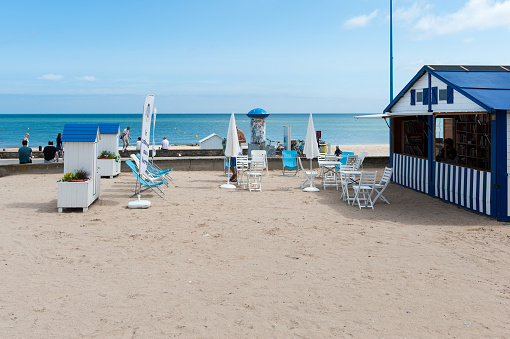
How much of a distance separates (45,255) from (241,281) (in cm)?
261

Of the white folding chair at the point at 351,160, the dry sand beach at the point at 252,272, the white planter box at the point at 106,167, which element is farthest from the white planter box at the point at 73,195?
the white folding chair at the point at 351,160

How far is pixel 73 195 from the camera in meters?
8.84

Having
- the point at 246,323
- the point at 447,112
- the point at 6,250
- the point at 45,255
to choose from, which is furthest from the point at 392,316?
the point at 447,112

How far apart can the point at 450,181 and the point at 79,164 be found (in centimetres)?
717

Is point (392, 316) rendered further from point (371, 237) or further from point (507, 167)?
point (507, 167)

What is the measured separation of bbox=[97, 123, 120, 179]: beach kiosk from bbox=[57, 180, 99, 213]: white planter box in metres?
4.99

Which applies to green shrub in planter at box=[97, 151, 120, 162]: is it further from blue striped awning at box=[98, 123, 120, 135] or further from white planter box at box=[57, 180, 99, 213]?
white planter box at box=[57, 180, 99, 213]

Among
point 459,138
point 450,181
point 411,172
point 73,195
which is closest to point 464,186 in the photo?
point 450,181

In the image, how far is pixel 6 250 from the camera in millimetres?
6293

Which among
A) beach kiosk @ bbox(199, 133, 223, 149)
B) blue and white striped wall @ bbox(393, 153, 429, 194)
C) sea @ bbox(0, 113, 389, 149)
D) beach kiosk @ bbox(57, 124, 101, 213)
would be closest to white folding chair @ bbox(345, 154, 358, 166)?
blue and white striped wall @ bbox(393, 153, 429, 194)

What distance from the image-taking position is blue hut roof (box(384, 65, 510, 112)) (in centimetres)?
848

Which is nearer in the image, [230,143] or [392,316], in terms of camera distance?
[392,316]

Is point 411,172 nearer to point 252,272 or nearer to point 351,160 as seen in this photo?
point 351,160

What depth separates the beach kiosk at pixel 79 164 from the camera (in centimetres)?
883
